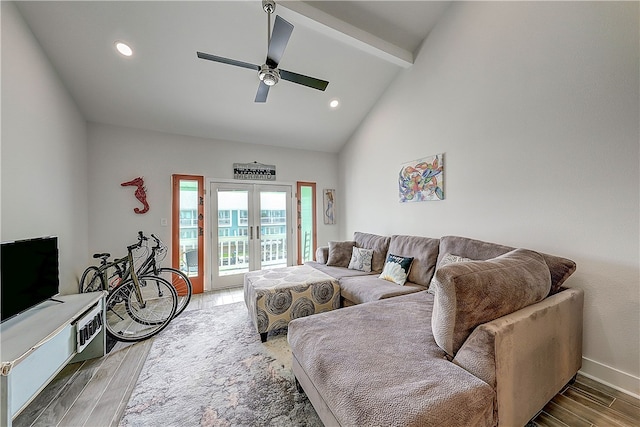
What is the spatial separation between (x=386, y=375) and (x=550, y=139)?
2.42 meters

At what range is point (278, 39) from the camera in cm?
204

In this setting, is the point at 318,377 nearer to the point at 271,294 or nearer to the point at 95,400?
the point at 271,294

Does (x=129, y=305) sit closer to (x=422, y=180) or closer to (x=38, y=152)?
(x=38, y=152)

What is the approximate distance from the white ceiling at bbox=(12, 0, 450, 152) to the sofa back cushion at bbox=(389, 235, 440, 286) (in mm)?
2475

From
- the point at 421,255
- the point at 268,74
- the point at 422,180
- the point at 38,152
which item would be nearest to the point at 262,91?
the point at 268,74

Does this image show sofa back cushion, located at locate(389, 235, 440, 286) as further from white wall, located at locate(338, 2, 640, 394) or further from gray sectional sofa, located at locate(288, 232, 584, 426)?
gray sectional sofa, located at locate(288, 232, 584, 426)

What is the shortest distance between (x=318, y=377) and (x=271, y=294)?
1.30 m

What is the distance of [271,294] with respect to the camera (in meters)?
2.45

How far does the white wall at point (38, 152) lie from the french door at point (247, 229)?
5.60ft

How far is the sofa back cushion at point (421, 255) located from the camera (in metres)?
2.74

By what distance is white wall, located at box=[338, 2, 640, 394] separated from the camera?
174 cm

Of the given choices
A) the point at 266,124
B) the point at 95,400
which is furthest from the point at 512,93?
the point at 95,400

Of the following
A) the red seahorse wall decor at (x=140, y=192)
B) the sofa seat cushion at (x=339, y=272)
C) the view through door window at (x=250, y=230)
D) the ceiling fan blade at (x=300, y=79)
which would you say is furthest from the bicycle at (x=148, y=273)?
the ceiling fan blade at (x=300, y=79)

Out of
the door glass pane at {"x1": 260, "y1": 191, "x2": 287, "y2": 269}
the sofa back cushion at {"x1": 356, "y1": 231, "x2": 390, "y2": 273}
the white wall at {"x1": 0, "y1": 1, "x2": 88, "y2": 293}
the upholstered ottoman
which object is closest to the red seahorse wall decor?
the white wall at {"x1": 0, "y1": 1, "x2": 88, "y2": 293}
